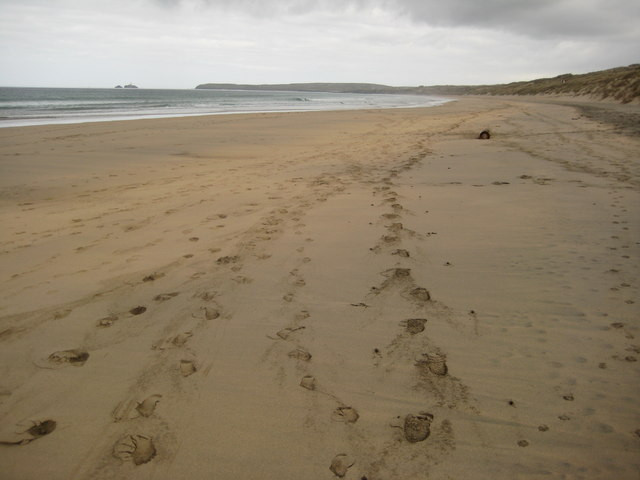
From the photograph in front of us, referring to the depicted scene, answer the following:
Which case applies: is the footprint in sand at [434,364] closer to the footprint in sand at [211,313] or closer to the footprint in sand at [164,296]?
the footprint in sand at [211,313]

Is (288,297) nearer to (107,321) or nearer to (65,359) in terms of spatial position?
(107,321)

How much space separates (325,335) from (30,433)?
168 centimetres

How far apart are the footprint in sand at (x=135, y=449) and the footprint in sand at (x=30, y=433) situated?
42 cm

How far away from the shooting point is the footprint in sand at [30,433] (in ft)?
5.92

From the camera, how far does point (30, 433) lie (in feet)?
6.04

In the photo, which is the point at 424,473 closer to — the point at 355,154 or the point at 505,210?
the point at 505,210

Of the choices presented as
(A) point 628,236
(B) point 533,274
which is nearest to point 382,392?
(B) point 533,274

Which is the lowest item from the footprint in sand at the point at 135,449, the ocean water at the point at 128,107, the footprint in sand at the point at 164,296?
the footprint in sand at the point at 135,449

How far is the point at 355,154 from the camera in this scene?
9422mm

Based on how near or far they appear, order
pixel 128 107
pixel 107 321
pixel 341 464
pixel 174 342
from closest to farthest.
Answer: pixel 341 464
pixel 174 342
pixel 107 321
pixel 128 107

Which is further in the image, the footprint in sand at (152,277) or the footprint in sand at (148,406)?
the footprint in sand at (152,277)

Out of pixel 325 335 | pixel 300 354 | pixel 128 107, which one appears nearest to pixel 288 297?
pixel 325 335

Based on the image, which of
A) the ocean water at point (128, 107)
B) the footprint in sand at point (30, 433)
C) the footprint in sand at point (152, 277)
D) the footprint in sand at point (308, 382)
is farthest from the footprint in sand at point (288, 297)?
the ocean water at point (128, 107)

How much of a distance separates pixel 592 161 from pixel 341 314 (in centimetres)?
744
